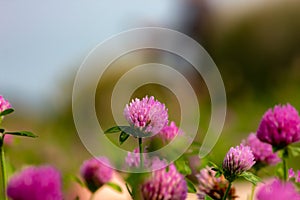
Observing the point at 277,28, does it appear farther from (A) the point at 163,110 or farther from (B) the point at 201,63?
(A) the point at 163,110

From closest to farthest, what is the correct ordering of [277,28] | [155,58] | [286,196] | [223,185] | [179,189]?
[286,196] → [179,189] → [223,185] → [155,58] → [277,28]

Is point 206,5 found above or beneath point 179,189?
above

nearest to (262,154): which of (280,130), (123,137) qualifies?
(280,130)

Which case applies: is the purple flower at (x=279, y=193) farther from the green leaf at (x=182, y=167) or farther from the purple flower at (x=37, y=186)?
the green leaf at (x=182, y=167)

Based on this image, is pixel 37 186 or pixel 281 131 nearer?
pixel 37 186

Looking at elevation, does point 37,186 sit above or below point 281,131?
below

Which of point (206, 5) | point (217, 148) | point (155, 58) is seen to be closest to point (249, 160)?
point (217, 148)

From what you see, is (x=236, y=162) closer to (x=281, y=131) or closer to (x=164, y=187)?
(x=164, y=187)
